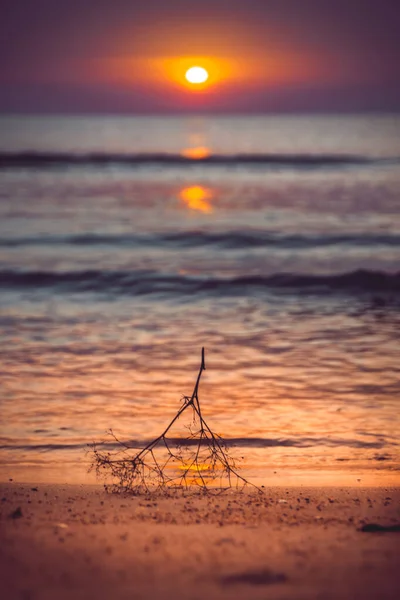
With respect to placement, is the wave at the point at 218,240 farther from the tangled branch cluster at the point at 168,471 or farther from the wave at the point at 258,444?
the tangled branch cluster at the point at 168,471

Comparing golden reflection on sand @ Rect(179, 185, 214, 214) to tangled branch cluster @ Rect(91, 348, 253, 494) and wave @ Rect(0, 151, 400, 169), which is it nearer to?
wave @ Rect(0, 151, 400, 169)

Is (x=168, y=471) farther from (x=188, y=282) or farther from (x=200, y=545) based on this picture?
(x=188, y=282)

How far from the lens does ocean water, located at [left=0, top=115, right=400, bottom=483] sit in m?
5.88

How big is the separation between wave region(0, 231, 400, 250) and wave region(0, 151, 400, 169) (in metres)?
21.4

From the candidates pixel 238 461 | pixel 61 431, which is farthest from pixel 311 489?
pixel 61 431

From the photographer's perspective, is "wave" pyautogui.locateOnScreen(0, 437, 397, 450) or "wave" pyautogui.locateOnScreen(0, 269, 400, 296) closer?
"wave" pyautogui.locateOnScreen(0, 437, 397, 450)

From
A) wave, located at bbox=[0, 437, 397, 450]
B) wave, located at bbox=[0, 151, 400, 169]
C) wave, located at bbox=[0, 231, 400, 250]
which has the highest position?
wave, located at bbox=[0, 151, 400, 169]

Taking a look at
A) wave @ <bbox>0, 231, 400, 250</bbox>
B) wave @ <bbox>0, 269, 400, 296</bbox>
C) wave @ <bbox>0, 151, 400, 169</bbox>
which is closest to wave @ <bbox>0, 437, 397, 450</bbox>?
wave @ <bbox>0, 269, 400, 296</bbox>

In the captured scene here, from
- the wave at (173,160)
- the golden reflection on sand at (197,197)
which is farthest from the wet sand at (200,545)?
the wave at (173,160)

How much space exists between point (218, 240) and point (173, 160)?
88.7ft

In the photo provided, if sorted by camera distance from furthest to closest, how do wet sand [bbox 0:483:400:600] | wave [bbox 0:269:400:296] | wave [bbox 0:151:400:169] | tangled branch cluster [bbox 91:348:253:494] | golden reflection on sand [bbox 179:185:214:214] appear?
wave [bbox 0:151:400:169]
golden reflection on sand [bbox 179:185:214:214]
wave [bbox 0:269:400:296]
tangled branch cluster [bbox 91:348:253:494]
wet sand [bbox 0:483:400:600]

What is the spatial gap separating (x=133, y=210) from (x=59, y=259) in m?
8.95

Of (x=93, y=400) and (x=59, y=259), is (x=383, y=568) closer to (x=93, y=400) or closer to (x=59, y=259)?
(x=93, y=400)

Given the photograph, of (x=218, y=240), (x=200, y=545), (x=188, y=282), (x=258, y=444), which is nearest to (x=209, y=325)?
(x=188, y=282)
